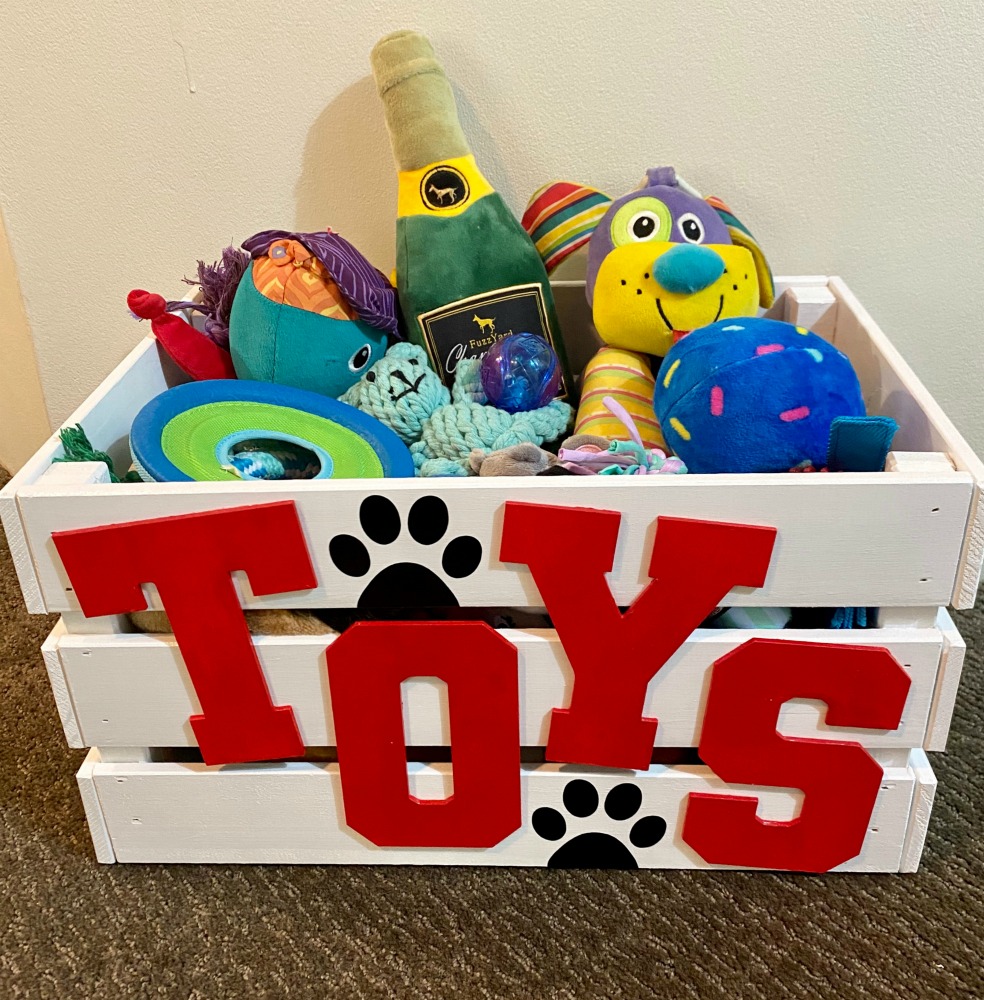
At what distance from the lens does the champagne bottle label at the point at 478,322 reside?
35.1 inches

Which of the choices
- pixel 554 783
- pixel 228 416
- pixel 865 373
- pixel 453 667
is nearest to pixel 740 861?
pixel 554 783

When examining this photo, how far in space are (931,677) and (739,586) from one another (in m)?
0.16

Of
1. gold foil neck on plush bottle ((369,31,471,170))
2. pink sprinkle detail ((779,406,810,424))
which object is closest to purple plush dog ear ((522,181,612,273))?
gold foil neck on plush bottle ((369,31,471,170))

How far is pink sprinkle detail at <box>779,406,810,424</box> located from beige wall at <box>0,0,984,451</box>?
1.25 ft

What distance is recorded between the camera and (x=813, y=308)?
0.95m

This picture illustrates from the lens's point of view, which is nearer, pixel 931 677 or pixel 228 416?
pixel 931 677

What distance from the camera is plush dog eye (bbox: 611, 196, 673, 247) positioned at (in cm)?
85

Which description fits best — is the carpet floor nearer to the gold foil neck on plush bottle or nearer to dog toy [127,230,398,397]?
dog toy [127,230,398,397]

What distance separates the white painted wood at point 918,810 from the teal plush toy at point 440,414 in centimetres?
40

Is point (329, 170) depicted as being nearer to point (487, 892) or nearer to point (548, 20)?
point (548, 20)

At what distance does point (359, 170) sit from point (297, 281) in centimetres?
20

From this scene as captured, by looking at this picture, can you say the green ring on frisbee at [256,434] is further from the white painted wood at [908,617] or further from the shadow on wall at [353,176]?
the white painted wood at [908,617]

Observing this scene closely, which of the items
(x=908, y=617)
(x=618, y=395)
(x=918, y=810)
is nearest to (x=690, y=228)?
(x=618, y=395)

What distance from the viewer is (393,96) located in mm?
874
